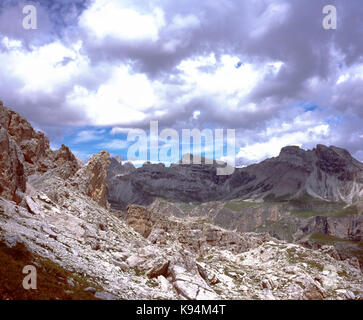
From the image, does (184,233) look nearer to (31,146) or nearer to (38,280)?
(31,146)

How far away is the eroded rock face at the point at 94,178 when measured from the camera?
A: 285 ft

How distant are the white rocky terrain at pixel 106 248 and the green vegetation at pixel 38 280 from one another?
0.21 meters

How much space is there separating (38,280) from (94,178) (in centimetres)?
7114

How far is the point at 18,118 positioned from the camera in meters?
80.8

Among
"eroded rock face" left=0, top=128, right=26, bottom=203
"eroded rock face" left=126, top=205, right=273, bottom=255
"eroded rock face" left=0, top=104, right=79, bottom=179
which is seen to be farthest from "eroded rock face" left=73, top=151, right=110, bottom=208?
"eroded rock face" left=0, top=128, right=26, bottom=203

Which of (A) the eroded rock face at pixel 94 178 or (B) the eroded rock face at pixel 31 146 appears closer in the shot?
(B) the eroded rock face at pixel 31 146

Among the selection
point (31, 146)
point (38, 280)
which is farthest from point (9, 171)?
point (31, 146)

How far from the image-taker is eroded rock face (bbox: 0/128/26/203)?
4223 centimetres

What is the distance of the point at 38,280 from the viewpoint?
80.6ft

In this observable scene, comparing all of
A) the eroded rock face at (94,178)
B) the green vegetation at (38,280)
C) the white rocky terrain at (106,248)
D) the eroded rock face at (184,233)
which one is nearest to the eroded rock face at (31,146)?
the white rocky terrain at (106,248)

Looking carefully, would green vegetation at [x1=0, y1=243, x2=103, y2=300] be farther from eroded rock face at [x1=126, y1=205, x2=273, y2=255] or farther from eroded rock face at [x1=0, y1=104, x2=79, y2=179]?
eroded rock face at [x1=126, y1=205, x2=273, y2=255]

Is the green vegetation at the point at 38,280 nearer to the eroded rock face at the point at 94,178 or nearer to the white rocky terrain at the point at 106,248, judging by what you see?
the white rocky terrain at the point at 106,248
